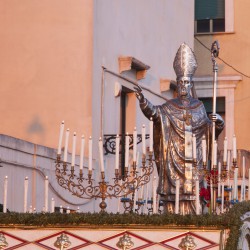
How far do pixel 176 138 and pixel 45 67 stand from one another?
6.78 meters

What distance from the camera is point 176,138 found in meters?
16.7

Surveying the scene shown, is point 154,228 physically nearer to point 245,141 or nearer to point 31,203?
point 31,203

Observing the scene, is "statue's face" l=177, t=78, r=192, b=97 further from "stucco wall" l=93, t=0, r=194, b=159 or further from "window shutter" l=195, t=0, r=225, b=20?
"window shutter" l=195, t=0, r=225, b=20

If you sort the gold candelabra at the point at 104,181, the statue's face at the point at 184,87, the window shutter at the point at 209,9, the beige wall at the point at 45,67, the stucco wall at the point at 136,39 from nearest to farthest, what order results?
the gold candelabra at the point at 104,181, the statue's face at the point at 184,87, the beige wall at the point at 45,67, the stucco wall at the point at 136,39, the window shutter at the point at 209,9

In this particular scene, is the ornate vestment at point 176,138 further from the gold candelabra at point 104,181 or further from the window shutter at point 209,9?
the window shutter at point 209,9

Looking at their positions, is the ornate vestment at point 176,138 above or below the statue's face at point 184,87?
below

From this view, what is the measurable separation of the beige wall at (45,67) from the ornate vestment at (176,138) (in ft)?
20.1

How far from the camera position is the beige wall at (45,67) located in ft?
74.9

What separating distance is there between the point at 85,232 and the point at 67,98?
1016 cm

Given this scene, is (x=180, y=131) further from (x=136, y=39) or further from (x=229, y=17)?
(x=229, y=17)

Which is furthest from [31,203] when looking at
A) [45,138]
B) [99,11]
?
[99,11]

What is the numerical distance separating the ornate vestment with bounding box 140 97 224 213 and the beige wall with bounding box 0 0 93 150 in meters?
→ 6.11

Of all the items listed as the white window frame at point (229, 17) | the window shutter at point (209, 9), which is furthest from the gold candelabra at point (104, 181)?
the window shutter at point (209, 9)

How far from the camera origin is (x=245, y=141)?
31.6 m
